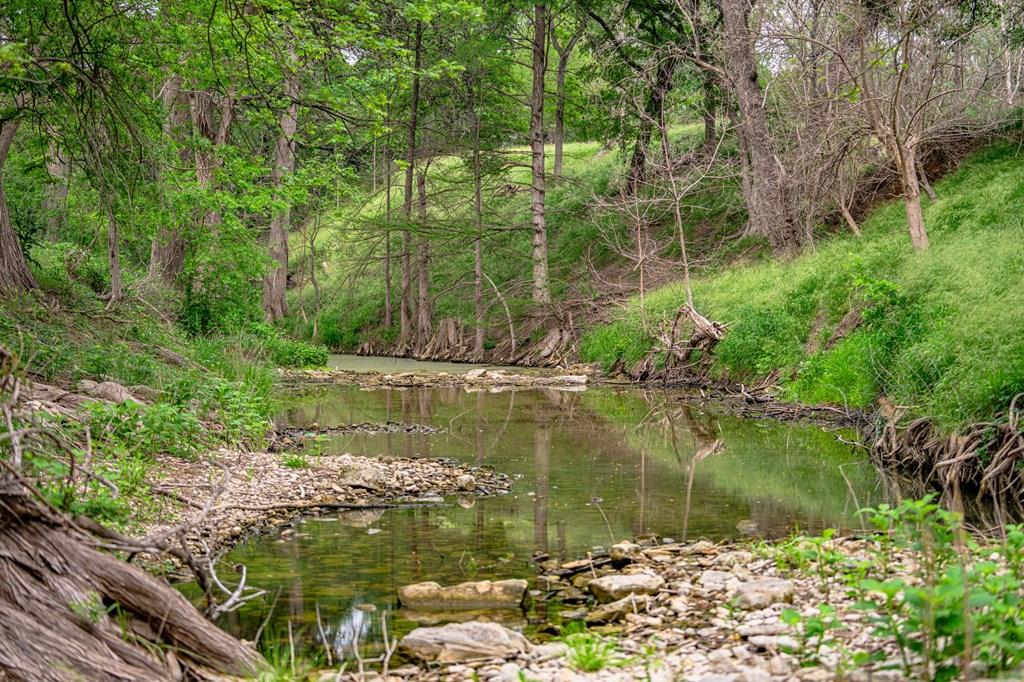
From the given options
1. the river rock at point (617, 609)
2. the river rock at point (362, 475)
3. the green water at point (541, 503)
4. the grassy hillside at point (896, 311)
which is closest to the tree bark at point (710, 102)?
the grassy hillside at point (896, 311)

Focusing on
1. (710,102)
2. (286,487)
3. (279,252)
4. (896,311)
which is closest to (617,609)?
(286,487)

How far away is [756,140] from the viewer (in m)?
23.2

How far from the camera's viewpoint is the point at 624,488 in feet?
32.9

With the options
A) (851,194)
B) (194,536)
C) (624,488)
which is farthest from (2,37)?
(851,194)

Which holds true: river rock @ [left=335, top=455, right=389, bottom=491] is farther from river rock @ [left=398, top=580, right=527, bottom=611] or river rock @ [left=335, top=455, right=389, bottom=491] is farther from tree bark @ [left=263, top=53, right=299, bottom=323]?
tree bark @ [left=263, top=53, right=299, bottom=323]

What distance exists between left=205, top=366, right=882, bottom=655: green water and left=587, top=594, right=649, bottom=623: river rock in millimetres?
1037

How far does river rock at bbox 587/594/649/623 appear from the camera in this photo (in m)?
5.71

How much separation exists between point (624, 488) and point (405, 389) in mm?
11094

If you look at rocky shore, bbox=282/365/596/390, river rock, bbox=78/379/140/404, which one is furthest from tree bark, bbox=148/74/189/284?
river rock, bbox=78/379/140/404

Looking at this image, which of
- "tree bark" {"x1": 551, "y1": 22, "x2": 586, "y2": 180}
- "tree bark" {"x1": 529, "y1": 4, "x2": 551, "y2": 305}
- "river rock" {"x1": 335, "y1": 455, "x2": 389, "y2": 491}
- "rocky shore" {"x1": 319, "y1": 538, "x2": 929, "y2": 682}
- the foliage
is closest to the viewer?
"rocky shore" {"x1": 319, "y1": 538, "x2": 929, "y2": 682}

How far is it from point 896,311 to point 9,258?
40.4 feet

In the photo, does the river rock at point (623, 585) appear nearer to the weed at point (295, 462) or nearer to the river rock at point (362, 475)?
the river rock at point (362, 475)

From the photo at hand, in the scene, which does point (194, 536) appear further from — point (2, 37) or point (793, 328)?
point (793, 328)

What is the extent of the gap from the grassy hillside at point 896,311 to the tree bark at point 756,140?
104cm
